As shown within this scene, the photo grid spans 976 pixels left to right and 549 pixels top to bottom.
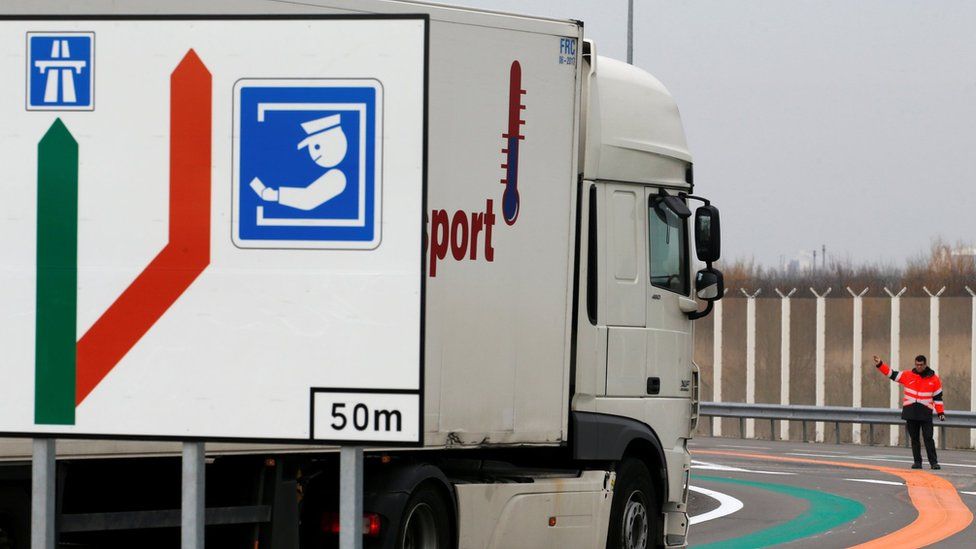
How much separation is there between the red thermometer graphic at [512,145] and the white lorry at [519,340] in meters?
0.01

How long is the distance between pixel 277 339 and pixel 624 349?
569cm

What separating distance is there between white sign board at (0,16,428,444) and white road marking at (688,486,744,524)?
11.0 metres

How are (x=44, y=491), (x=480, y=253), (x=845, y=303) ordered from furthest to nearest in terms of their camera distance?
(x=845, y=303)
(x=480, y=253)
(x=44, y=491)

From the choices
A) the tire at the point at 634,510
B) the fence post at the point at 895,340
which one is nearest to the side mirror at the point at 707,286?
the tire at the point at 634,510

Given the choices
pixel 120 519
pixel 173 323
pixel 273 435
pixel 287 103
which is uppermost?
pixel 287 103

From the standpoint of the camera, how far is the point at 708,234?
10906 millimetres

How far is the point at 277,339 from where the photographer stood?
4.90 metres

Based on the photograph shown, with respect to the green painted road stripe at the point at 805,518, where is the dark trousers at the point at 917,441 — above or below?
above

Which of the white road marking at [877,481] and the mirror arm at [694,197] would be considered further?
the white road marking at [877,481]

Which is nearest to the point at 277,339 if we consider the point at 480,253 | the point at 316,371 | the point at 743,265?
the point at 316,371

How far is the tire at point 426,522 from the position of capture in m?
8.58

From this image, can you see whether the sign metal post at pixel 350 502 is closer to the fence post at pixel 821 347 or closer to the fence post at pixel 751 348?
the fence post at pixel 821 347

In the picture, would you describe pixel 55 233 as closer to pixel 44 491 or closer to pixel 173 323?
pixel 173 323

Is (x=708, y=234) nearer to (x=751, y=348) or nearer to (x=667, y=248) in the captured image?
(x=667, y=248)
